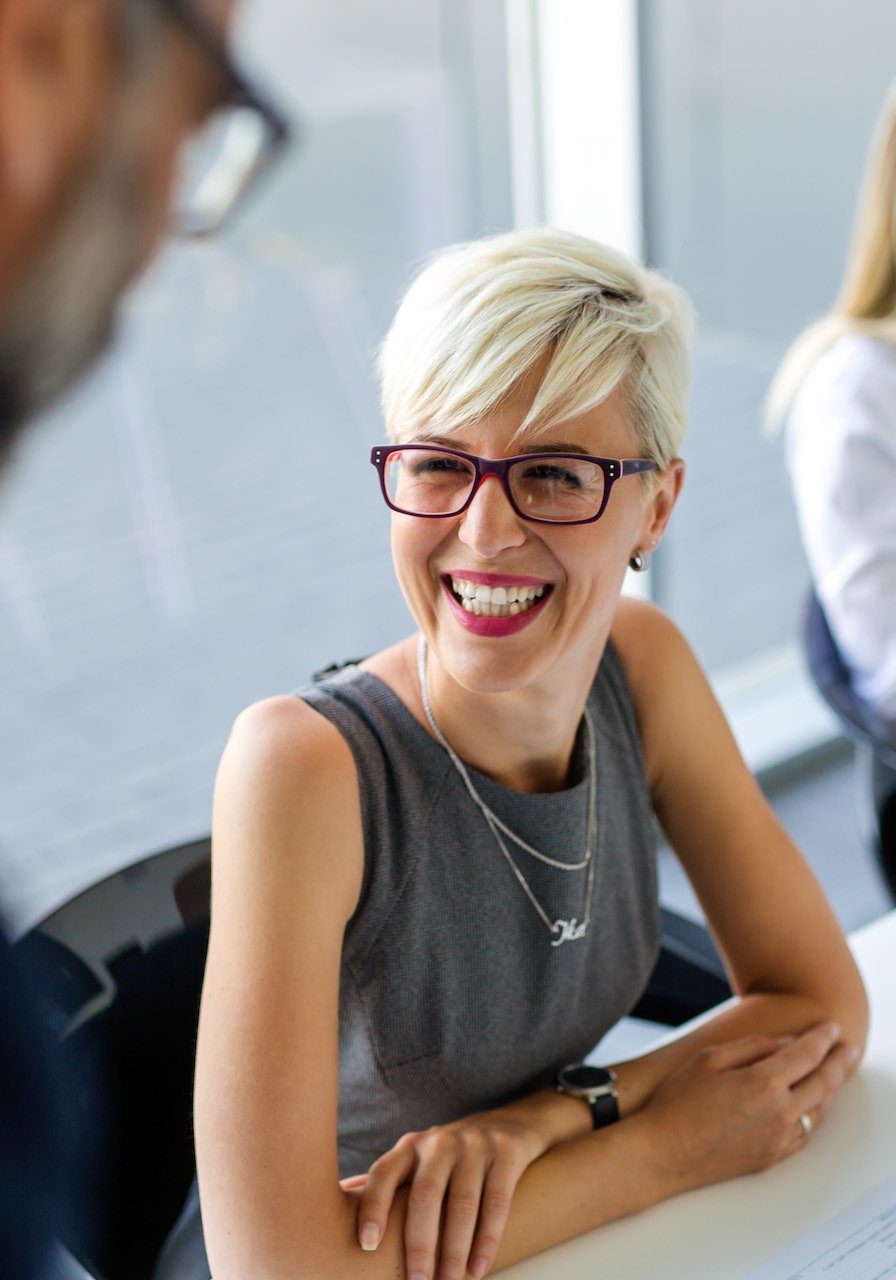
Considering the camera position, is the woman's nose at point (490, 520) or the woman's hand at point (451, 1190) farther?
the woman's nose at point (490, 520)

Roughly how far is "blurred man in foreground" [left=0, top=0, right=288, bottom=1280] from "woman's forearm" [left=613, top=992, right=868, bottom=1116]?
1.10 metres

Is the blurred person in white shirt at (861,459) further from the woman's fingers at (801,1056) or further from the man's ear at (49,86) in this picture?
the man's ear at (49,86)

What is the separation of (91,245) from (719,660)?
336 centimetres

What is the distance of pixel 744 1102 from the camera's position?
1213 mm

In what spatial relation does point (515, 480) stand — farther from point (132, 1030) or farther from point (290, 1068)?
point (132, 1030)

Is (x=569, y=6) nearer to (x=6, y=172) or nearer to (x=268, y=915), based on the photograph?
(x=268, y=915)

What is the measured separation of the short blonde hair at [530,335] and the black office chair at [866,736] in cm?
96

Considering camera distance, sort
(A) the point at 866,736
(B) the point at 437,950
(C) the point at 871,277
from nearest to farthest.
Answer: (B) the point at 437,950 < (A) the point at 866,736 < (C) the point at 871,277

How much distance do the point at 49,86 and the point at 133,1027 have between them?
117cm

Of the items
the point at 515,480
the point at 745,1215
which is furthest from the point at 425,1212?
the point at 515,480

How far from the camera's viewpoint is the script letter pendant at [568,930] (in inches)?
55.1

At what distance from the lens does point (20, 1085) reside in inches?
19.7

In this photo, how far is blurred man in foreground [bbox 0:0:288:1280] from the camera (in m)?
0.32

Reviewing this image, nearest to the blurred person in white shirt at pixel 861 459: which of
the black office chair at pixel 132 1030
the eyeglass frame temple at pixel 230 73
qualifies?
the black office chair at pixel 132 1030
